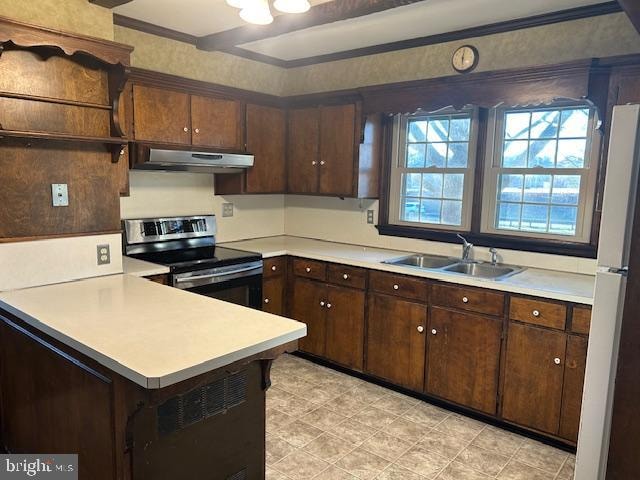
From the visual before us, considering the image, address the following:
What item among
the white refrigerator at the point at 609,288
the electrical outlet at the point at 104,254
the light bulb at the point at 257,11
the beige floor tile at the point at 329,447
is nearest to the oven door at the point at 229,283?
the electrical outlet at the point at 104,254

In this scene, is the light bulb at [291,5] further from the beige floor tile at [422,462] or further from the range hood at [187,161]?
the beige floor tile at [422,462]

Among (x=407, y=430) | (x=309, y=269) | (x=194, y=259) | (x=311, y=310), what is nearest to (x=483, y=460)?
(x=407, y=430)

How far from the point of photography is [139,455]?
62.1 inches

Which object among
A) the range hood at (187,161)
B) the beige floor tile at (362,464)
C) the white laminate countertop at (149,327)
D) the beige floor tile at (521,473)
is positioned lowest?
the beige floor tile at (362,464)

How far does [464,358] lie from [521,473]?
703 mm

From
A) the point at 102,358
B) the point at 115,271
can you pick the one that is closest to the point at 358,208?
the point at 115,271

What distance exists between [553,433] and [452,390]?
0.60 m

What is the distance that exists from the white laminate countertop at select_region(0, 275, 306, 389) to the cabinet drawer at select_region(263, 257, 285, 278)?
1350 millimetres

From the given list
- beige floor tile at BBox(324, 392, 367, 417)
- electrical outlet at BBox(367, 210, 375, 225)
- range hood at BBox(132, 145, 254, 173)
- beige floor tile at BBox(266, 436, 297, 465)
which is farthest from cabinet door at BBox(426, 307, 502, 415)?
range hood at BBox(132, 145, 254, 173)

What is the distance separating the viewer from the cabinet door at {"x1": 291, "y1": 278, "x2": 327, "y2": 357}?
3.69 m

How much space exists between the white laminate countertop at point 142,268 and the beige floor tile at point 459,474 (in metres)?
1.97

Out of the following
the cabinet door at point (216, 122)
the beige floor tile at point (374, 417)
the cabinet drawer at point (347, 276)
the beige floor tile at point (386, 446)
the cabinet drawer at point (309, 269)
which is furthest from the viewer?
the cabinet drawer at point (309, 269)

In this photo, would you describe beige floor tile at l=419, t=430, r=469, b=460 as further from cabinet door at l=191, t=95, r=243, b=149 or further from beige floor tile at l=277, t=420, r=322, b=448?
cabinet door at l=191, t=95, r=243, b=149

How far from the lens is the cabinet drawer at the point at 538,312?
257 cm
